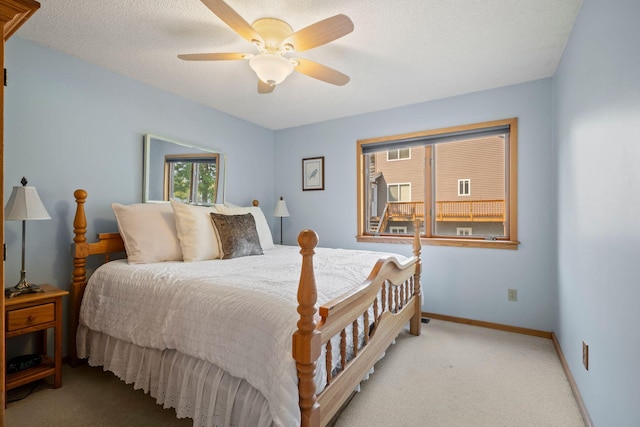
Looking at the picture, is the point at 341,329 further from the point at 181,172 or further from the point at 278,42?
the point at 181,172

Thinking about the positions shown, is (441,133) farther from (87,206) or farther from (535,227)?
(87,206)

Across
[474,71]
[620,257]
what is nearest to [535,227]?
[474,71]

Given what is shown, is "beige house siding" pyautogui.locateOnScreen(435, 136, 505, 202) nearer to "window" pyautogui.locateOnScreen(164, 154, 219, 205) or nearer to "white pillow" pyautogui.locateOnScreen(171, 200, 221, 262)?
"white pillow" pyautogui.locateOnScreen(171, 200, 221, 262)

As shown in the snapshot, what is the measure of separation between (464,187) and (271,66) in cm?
250

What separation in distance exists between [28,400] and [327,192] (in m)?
3.19

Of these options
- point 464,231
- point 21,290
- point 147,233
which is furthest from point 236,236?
point 464,231

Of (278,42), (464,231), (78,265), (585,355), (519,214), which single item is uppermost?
(278,42)

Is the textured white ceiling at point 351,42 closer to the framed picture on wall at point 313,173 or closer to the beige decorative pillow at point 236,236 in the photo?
the framed picture on wall at point 313,173

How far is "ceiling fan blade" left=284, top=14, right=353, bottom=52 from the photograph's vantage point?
5.06ft

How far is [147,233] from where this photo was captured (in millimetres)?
2400

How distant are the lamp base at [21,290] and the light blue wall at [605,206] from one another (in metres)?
3.12

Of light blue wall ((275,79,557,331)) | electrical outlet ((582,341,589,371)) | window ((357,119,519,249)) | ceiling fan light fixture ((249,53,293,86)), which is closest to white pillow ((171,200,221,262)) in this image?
ceiling fan light fixture ((249,53,293,86))

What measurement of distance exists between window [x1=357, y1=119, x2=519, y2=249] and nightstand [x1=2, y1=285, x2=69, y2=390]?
2873mm

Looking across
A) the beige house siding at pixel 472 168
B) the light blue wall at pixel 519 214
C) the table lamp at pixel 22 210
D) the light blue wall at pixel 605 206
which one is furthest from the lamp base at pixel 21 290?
the beige house siding at pixel 472 168
